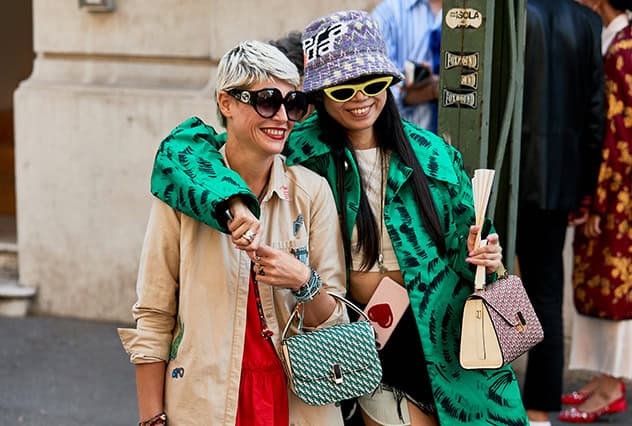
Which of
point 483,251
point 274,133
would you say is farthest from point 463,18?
point 274,133

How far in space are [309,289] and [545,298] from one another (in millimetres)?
2898

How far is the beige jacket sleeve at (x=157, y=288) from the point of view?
2914 millimetres

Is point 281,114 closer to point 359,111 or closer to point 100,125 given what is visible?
point 359,111

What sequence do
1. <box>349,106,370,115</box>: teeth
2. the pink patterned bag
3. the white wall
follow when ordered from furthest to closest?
the white wall < <box>349,106,370,115</box>: teeth < the pink patterned bag

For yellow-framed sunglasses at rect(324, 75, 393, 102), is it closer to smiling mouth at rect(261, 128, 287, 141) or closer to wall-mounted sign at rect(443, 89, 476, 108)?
smiling mouth at rect(261, 128, 287, 141)

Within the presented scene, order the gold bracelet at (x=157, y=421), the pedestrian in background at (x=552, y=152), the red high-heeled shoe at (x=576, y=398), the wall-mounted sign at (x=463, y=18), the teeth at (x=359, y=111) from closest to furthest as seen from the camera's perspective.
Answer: the gold bracelet at (x=157, y=421) < the teeth at (x=359, y=111) < the wall-mounted sign at (x=463, y=18) < the pedestrian in background at (x=552, y=152) < the red high-heeled shoe at (x=576, y=398)

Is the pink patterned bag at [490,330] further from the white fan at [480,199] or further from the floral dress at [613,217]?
the floral dress at [613,217]

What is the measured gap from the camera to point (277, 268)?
2.80m

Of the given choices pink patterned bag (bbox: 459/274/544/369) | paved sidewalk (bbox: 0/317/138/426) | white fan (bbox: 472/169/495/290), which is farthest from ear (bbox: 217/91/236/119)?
paved sidewalk (bbox: 0/317/138/426)

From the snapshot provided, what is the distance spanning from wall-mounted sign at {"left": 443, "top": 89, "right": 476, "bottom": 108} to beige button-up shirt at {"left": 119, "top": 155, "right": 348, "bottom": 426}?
3.01 feet

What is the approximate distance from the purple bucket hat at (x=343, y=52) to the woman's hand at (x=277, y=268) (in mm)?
577

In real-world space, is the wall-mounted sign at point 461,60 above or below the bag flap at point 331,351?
above

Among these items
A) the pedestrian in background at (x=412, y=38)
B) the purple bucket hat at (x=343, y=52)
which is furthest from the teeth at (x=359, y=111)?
the pedestrian in background at (x=412, y=38)

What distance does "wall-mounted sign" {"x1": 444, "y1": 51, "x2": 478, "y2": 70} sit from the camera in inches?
144
